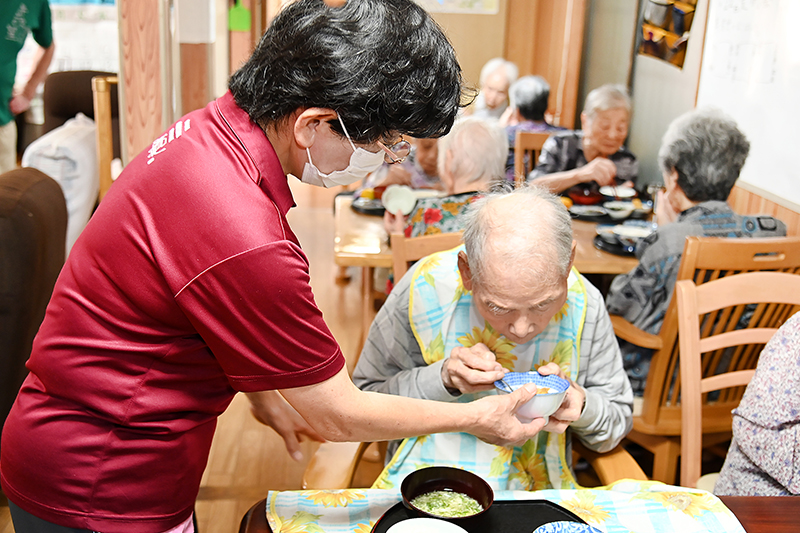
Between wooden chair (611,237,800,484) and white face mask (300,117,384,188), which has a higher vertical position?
white face mask (300,117,384,188)

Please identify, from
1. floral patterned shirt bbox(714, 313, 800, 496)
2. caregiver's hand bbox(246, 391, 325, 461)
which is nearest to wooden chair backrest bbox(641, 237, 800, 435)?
floral patterned shirt bbox(714, 313, 800, 496)

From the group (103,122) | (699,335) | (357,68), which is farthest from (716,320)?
(103,122)

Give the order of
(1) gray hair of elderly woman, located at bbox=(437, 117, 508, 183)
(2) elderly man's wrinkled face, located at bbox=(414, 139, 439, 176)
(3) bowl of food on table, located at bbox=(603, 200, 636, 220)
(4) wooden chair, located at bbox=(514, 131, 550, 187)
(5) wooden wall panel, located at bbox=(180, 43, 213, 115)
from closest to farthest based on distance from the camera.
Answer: (1) gray hair of elderly woman, located at bbox=(437, 117, 508, 183) → (5) wooden wall panel, located at bbox=(180, 43, 213, 115) → (3) bowl of food on table, located at bbox=(603, 200, 636, 220) → (2) elderly man's wrinkled face, located at bbox=(414, 139, 439, 176) → (4) wooden chair, located at bbox=(514, 131, 550, 187)

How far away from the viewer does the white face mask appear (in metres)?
1.05

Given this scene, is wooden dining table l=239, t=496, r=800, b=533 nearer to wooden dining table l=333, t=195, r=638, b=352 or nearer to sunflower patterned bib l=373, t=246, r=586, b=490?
sunflower patterned bib l=373, t=246, r=586, b=490

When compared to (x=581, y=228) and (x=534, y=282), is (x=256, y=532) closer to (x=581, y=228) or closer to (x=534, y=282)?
(x=534, y=282)

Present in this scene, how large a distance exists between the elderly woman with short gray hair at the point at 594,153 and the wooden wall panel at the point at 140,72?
1.84 meters

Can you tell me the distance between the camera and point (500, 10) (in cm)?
746

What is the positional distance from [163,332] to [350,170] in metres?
0.37

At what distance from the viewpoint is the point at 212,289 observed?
2.95 feet

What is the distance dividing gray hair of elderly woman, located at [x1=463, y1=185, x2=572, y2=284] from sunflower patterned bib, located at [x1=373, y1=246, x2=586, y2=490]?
0.53 feet

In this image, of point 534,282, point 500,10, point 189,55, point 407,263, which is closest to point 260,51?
point 534,282

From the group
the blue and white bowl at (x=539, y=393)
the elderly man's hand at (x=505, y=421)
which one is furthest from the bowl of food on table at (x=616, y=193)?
the elderly man's hand at (x=505, y=421)

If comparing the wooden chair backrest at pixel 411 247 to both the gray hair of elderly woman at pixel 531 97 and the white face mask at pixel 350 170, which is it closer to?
the white face mask at pixel 350 170
